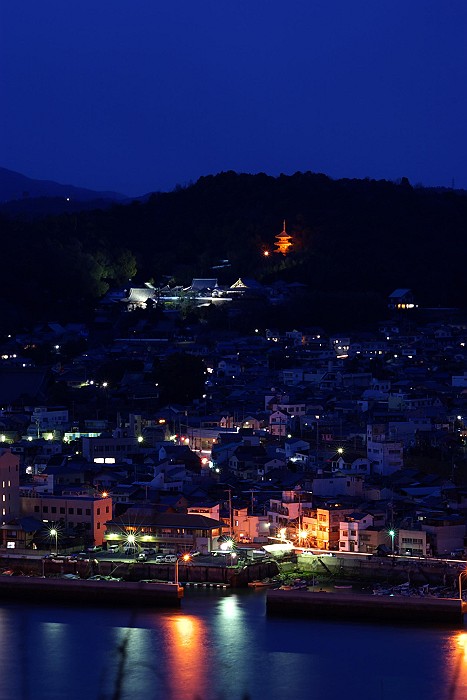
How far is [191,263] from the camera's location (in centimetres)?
2373

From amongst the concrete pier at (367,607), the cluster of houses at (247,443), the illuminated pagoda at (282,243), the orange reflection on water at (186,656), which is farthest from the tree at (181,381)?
the illuminated pagoda at (282,243)

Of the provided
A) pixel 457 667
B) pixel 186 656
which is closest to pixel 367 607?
pixel 457 667

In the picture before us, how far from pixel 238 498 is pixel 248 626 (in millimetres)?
2236

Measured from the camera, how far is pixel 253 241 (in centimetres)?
2345

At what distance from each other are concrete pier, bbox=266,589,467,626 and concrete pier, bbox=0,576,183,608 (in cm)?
58

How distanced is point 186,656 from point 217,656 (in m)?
0.14

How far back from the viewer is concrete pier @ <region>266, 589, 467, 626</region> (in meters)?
7.95

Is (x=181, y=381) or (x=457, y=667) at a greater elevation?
(x=181, y=381)

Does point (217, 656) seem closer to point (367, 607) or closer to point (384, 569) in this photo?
point (367, 607)

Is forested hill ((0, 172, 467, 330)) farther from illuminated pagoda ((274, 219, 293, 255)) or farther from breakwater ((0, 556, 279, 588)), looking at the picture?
breakwater ((0, 556, 279, 588))

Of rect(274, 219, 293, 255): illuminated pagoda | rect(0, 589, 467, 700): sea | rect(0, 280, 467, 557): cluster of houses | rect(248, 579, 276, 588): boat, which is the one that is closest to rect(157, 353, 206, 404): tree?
rect(0, 280, 467, 557): cluster of houses

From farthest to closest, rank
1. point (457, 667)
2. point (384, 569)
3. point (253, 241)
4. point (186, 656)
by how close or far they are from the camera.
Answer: point (253, 241)
point (384, 569)
point (186, 656)
point (457, 667)

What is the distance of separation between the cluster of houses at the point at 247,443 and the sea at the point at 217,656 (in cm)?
112

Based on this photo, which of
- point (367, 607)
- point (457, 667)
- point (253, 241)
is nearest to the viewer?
point (457, 667)
